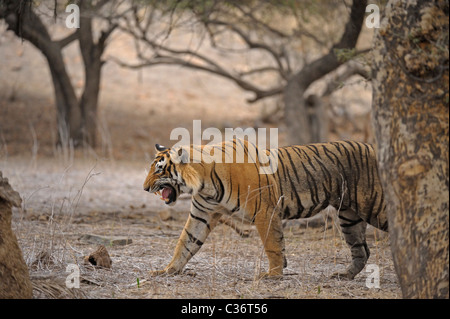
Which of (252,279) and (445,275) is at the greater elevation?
(445,275)

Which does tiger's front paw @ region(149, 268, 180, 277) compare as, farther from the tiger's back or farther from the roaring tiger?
the tiger's back

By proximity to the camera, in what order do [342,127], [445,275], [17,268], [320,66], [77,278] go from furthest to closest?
[342,127] → [320,66] → [77,278] → [17,268] → [445,275]

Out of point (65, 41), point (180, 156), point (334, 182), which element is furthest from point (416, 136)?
point (65, 41)

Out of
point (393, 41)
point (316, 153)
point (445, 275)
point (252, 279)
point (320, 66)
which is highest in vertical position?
point (320, 66)

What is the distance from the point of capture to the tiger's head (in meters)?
5.17

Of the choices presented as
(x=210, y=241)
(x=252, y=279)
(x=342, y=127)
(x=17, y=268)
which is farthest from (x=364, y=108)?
(x=17, y=268)

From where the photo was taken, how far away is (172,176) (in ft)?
17.1

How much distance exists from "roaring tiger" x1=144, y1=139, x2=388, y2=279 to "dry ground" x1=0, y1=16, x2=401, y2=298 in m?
0.25

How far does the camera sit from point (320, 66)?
11.8 metres

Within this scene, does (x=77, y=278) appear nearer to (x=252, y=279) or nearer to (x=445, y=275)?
(x=252, y=279)

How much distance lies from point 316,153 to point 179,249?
1.46m

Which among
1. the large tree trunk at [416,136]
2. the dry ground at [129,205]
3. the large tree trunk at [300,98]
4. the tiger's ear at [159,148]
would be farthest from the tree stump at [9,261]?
the large tree trunk at [300,98]

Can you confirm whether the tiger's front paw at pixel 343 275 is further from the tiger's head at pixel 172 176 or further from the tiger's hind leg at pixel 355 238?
the tiger's head at pixel 172 176

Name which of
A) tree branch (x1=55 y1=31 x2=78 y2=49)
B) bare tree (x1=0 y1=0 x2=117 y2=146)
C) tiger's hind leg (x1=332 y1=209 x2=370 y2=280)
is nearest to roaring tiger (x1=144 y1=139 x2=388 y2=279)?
tiger's hind leg (x1=332 y1=209 x2=370 y2=280)
